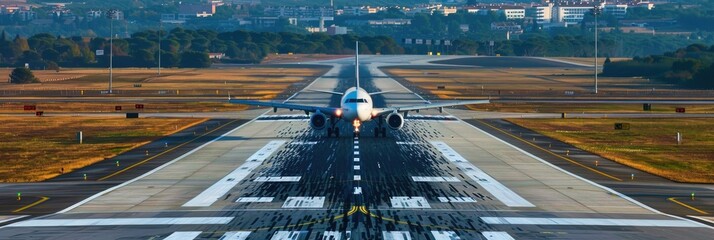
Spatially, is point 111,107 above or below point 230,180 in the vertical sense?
above

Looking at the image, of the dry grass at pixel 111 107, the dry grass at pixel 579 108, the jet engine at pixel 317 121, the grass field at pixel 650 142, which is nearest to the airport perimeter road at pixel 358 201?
the jet engine at pixel 317 121

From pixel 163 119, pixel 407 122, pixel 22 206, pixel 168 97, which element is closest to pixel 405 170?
pixel 22 206

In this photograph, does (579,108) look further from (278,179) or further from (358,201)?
(358,201)

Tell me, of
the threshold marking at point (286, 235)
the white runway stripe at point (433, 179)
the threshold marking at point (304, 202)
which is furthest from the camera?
the white runway stripe at point (433, 179)

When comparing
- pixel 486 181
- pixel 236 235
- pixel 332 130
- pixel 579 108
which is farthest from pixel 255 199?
pixel 579 108

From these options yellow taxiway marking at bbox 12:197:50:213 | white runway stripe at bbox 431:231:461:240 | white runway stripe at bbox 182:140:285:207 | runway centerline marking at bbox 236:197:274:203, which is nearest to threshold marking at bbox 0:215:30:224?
yellow taxiway marking at bbox 12:197:50:213

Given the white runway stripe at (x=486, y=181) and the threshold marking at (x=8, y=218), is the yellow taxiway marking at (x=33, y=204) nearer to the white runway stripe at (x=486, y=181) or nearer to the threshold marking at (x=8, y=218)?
the threshold marking at (x=8, y=218)
